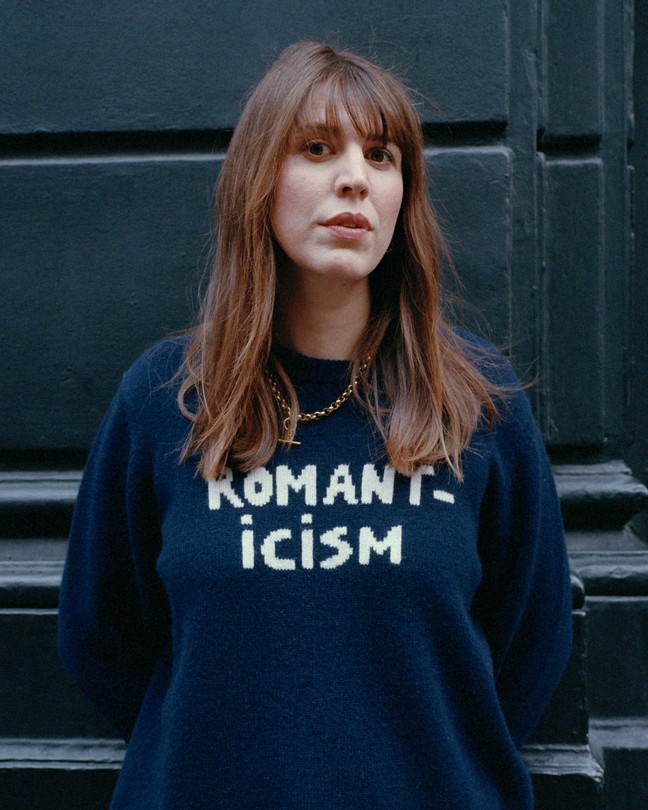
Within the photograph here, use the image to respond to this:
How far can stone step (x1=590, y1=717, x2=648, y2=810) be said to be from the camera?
256 centimetres

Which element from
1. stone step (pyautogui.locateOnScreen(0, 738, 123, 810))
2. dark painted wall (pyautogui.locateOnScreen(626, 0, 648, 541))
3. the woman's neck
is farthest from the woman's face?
stone step (pyautogui.locateOnScreen(0, 738, 123, 810))

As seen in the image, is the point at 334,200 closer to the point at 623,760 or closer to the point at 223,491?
the point at 223,491

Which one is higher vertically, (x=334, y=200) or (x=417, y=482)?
(x=334, y=200)

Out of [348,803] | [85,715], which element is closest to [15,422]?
[85,715]

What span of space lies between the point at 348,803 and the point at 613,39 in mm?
2316

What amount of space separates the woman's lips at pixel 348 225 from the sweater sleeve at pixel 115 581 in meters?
0.66

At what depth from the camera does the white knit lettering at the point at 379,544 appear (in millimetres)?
1756

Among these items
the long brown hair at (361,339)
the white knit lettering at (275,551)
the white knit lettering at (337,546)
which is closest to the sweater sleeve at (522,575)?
the long brown hair at (361,339)

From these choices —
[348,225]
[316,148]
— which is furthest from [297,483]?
[316,148]

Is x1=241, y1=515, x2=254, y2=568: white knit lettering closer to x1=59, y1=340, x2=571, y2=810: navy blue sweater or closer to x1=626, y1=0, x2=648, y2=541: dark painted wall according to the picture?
A: x1=59, y1=340, x2=571, y2=810: navy blue sweater

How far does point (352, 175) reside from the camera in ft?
5.83

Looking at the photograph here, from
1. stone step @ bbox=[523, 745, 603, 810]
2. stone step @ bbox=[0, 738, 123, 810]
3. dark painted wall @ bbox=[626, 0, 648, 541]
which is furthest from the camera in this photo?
dark painted wall @ bbox=[626, 0, 648, 541]

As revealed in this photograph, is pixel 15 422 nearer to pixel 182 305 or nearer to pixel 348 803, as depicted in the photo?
pixel 182 305

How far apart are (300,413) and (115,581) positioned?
2.18ft
